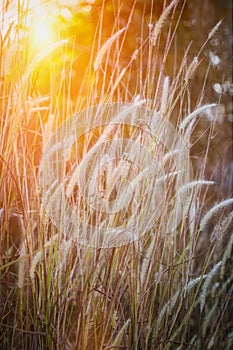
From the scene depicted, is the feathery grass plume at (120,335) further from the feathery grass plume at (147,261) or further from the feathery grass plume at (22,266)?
the feathery grass plume at (22,266)

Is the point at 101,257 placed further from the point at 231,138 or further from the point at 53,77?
the point at 231,138

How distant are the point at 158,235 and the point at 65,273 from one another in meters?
0.25

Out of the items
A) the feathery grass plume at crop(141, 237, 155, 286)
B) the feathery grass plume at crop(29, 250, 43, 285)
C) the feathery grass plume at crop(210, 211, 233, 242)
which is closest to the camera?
the feathery grass plume at crop(29, 250, 43, 285)

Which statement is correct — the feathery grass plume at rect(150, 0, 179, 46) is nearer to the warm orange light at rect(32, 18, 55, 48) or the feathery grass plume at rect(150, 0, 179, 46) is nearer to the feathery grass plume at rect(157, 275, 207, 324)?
the warm orange light at rect(32, 18, 55, 48)

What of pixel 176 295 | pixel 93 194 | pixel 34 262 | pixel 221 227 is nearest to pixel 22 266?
pixel 34 262

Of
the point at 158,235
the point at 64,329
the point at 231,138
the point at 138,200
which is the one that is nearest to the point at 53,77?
the point at 138,200

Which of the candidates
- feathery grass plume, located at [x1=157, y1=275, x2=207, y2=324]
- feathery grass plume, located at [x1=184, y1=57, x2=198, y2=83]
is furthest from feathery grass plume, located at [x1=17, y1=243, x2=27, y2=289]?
feathery grass plume, located at [x1=184, y1=57, x2=198, y2=83]

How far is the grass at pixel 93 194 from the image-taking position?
1376 mm

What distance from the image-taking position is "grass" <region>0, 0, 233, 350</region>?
1.38 meters

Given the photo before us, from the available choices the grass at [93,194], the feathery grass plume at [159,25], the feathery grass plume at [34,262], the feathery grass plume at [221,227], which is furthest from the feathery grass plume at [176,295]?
the feathery grass plume at [159,25]

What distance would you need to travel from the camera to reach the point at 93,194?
140 centimetres

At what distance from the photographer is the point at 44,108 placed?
1.40 metres

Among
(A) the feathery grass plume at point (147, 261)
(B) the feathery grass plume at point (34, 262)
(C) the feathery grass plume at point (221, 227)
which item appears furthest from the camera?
(C) the feathery grass plume at point (221, 227)

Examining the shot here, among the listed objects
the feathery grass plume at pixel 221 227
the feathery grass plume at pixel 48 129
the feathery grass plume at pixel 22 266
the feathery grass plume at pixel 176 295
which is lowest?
the feathery grass plume at pixel 176 295
